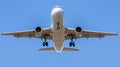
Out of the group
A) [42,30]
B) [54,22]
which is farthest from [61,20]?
[42,30]

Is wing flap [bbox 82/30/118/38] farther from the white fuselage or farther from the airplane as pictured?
the white fuselage

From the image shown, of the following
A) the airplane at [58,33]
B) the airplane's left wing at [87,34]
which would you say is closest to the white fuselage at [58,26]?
the airplane at [58,33]

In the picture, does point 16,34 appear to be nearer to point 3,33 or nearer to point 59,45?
point 3,33

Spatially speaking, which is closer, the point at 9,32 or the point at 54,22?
the point at 54,22

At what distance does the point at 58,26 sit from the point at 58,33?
3.54ft

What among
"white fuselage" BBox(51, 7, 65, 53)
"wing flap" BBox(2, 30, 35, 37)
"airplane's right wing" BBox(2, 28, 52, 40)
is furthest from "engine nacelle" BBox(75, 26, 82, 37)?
"wing flap" BBox(2, 30, 35, 37)

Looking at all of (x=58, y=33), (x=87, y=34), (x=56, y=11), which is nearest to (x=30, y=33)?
(x=58, y=33)

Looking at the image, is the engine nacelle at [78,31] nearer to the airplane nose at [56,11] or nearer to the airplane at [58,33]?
the airplane at [58,33]

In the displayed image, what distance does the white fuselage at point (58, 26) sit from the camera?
138 feet

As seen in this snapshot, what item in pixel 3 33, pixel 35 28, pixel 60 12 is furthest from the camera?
pixel 3 33

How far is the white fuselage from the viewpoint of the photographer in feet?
138

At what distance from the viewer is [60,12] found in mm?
41938

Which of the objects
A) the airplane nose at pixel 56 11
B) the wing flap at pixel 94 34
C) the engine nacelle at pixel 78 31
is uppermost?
the airplane nose at pixel 56 11

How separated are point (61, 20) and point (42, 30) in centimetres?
437
